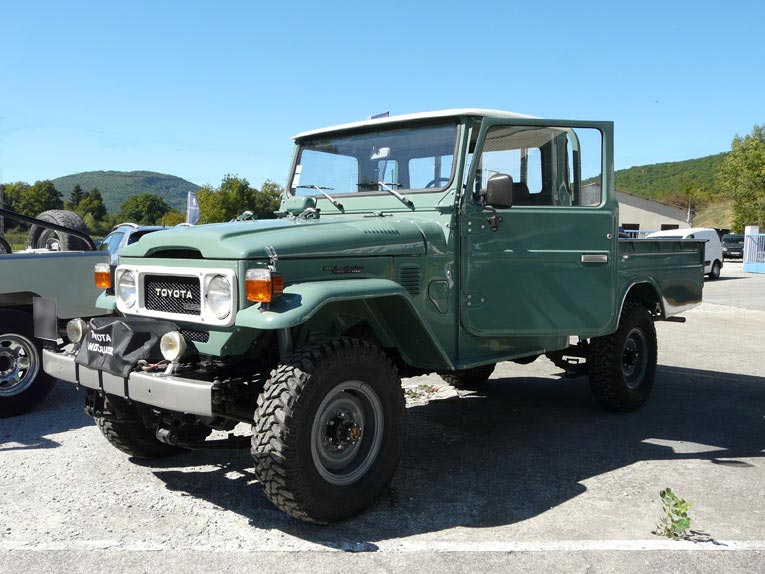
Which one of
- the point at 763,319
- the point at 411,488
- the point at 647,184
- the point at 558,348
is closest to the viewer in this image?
the point at 411,488

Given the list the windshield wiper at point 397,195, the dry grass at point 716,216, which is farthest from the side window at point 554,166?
the dry grass at point 716,216

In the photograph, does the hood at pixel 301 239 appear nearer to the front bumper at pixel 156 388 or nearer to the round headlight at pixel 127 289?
the round headlight at pixel 127 289

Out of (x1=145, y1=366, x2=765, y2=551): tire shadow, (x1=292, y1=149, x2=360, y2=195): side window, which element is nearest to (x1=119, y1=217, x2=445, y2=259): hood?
(x1=292, y1=149, x2=360, y2=195): side window

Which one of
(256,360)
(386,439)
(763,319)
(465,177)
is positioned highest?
(465,177)

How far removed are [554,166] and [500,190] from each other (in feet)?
3.24

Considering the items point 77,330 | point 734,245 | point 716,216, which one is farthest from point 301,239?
point 716,216

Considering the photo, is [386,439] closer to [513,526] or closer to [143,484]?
[513,526]

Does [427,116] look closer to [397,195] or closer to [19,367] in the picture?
[397,195]

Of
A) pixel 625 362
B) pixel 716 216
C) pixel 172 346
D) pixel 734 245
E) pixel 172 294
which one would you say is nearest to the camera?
pixel 172 346

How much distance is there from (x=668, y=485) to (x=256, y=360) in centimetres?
265

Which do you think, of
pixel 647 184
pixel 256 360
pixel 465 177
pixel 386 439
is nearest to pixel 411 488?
pixel 386 439

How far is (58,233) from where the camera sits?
794 cm

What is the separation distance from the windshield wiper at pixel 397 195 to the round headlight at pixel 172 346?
1.81 m

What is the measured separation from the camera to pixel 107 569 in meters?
3.20
